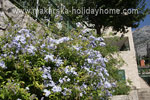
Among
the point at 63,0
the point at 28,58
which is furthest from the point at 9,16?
the point at 63,0

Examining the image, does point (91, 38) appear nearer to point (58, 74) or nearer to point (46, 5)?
point (58, 74)

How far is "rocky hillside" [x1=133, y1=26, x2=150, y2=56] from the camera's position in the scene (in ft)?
110

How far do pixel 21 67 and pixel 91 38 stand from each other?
1770 mm

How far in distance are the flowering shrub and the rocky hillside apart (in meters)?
32.0

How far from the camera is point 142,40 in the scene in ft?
117

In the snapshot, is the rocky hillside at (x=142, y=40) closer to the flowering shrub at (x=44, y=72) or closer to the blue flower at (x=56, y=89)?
the flowering shrub at (x=44, y=72)

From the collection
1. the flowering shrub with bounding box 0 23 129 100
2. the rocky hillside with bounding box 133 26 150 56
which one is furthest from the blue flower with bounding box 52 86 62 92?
the rocky hillside with bounding box 133 26 150 56

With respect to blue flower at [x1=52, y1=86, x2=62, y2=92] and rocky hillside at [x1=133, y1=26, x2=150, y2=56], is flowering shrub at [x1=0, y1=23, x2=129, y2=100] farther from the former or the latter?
rocky hillside at [x1=133, y1=26, x2=150, y2=56]

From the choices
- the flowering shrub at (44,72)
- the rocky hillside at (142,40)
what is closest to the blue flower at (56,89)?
the flowering shrub at (44,72)

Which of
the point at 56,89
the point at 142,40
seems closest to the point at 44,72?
the point at 56,89

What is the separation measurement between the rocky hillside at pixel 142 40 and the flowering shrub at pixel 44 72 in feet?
105

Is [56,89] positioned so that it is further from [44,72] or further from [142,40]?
[142,40]

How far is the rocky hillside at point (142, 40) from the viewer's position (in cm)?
3341

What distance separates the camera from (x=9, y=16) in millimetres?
3340
